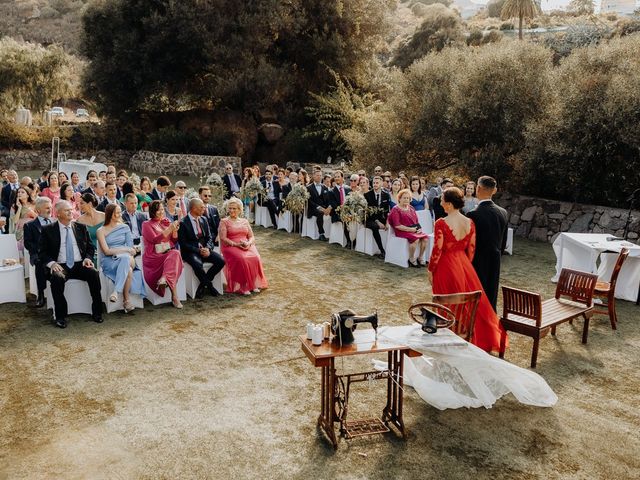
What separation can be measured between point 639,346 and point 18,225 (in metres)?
9.02

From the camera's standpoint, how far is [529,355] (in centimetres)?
640

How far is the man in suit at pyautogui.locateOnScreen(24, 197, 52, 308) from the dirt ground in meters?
0.36

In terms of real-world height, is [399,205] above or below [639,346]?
above

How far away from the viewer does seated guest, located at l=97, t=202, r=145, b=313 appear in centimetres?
749

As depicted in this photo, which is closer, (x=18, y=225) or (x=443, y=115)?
(x=18, y=225)

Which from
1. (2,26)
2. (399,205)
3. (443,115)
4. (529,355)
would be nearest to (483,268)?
(529,355)

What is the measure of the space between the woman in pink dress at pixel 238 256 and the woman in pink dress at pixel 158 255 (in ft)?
2.88

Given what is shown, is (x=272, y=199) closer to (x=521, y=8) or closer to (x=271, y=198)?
(x=271, y=198)

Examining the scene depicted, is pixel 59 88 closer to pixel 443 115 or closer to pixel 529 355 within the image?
pixel 443 115

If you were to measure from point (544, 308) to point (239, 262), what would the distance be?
435 cm

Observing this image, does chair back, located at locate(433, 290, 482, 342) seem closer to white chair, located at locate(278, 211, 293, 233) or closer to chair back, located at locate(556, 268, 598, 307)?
chair back, located at locate(556, 268, 598, 307)

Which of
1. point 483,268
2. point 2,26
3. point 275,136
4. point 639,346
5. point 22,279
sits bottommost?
point 639,346

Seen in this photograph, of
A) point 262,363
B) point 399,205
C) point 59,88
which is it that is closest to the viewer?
point 262,363

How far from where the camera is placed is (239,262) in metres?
8.59
